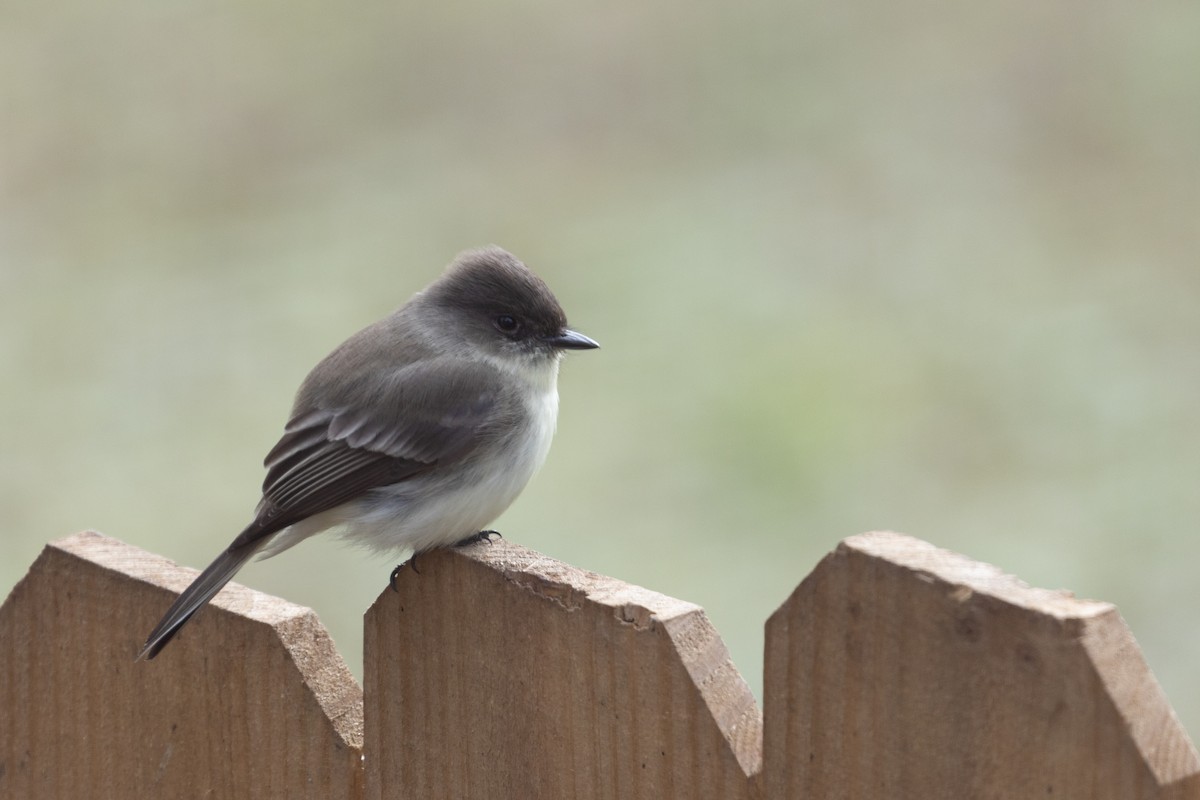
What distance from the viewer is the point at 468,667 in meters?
2.04

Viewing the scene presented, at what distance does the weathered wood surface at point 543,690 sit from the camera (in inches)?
70.9

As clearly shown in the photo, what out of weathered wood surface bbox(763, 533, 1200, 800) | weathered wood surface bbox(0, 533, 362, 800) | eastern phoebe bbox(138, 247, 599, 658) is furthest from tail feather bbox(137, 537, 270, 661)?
weathered wood surface bbox(763, 533, 1200, 800)

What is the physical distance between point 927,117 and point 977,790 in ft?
15.0

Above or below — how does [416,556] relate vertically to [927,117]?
below

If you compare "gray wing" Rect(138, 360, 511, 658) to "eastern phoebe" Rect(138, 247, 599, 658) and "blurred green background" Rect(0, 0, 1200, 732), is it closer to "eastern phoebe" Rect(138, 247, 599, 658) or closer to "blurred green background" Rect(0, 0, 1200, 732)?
"eastern phoebe" Rect(138, 247, 599, 658)

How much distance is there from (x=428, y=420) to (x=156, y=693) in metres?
0.85

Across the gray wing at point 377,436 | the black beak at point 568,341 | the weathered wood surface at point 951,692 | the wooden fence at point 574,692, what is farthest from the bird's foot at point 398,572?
the black beak at point 568,341

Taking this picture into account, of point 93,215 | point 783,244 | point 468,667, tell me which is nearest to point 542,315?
point 468,667

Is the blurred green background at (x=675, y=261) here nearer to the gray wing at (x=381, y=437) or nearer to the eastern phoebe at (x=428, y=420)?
the eastern phoebe at (x=428, y=420)

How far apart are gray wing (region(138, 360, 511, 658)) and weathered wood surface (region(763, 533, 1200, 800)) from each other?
1.25 meters

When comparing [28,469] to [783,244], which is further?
[783,244]

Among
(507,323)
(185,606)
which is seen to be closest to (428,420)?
(507,323)

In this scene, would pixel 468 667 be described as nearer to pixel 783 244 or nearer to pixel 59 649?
pixel 59 649

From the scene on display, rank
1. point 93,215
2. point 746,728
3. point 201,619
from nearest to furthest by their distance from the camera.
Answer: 1. point 746,728
2. point 201,619
3. point 93,215
